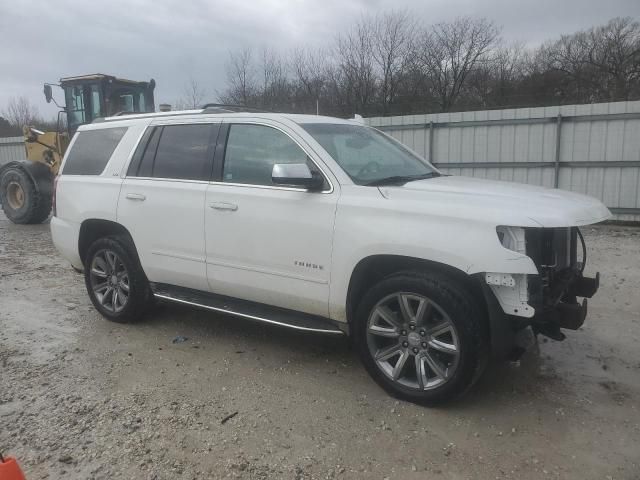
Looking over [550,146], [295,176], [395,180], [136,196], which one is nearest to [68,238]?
[136,196]

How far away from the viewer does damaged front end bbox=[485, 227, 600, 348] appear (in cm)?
308

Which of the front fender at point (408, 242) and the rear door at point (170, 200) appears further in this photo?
the rear door at point (170, 200)

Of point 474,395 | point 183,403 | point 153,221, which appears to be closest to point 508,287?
point 474,395

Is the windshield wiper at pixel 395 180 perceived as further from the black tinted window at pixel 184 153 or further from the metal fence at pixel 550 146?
the metal fence at pixel 550 146

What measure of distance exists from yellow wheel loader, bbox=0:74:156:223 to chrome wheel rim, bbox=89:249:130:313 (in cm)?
765

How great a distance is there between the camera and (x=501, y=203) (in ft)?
10.6

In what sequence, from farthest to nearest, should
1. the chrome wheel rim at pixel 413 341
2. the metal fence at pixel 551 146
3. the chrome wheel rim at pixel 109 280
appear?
the metal fence at pixel 551 146 → the chrome wheel rim at pixel 109 280 → the chrome wheel rim at pixel 413 341

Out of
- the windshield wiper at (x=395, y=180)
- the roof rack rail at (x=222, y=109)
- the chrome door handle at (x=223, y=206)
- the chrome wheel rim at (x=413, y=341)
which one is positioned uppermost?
the roof rack rail at (x=222, y=109)

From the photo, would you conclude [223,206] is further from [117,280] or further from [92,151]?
[92,151]

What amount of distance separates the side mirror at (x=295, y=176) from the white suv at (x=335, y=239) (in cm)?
1

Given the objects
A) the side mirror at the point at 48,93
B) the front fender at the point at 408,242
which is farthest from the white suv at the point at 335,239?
the side mirror at the point at 48,93

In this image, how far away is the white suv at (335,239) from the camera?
126 inches

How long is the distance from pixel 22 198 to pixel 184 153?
402 inches

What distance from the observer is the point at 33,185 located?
12.5 m
